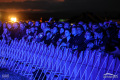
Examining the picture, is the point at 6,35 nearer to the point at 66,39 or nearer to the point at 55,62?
the point at 66,39

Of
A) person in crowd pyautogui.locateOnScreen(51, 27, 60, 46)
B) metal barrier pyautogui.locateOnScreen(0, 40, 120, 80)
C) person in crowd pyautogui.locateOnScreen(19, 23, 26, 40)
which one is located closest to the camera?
metal barrier pyautogui.locateOnScreen(0, 40, 120, 80)

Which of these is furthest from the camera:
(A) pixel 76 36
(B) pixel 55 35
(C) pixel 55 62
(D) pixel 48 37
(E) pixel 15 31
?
(E) pixel 15 31

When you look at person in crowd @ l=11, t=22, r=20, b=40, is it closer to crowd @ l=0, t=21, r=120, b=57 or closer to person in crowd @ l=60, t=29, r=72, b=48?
crowd @ l=0, t=21, r=120, b=57

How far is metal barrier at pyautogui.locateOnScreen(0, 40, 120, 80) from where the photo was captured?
4301 mm

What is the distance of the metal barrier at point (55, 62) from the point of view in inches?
169

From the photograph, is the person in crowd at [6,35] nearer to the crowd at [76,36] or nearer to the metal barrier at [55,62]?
the crowd at [76,36]

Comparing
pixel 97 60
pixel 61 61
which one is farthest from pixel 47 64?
pixel 97 60

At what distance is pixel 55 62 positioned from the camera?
19.3 ft

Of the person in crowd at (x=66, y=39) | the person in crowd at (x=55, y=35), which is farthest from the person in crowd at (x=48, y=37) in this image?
the person in crowd at (x=66, y=39)

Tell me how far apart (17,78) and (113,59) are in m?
3.87

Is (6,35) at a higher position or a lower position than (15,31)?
lower

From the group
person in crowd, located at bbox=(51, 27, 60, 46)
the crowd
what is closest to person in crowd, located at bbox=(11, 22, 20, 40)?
the crowd

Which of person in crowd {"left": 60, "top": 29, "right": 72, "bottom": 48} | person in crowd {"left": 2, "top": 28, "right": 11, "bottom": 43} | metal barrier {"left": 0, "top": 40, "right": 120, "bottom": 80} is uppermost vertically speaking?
person in crowd {"left": 60, "top": 29, "right": 72, "bottom": 48}

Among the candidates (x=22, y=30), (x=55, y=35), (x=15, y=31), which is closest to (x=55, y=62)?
(x=55, y=35)
